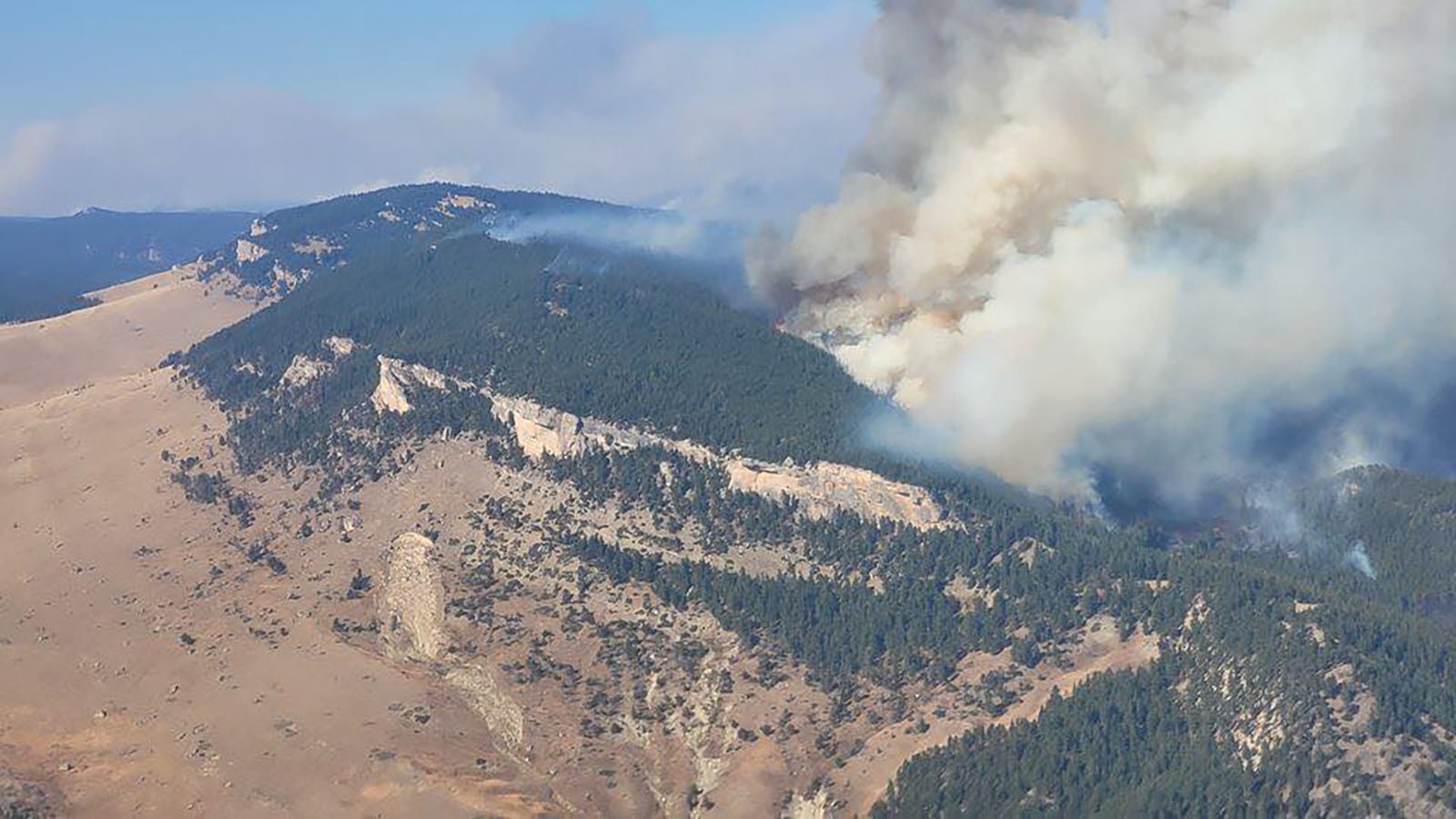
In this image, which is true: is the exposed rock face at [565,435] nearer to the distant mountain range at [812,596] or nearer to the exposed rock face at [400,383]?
the distant mountain range at [812,596]

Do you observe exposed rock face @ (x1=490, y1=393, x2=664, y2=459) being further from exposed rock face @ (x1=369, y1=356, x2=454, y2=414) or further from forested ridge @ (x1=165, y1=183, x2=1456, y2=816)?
exposed rock face @ (x1=369, y1=356, x2=454, y2=414)

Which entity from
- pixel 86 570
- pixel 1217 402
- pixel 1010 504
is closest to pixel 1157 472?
pixel 1217 402

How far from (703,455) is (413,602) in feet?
117

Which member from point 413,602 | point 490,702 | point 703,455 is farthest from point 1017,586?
point 413,602

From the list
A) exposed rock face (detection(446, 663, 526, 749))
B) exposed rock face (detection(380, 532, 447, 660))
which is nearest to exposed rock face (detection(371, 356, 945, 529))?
exposed rock face (detection(380, 532, 447, 660))

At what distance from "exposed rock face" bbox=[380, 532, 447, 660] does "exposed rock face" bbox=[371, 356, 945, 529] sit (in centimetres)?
2030

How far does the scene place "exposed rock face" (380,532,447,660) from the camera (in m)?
143

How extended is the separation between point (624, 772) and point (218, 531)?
66.2 metres

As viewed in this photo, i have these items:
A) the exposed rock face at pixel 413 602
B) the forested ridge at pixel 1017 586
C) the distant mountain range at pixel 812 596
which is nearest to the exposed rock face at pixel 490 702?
the distant mountain range at pixel 812 596

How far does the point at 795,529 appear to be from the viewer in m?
161

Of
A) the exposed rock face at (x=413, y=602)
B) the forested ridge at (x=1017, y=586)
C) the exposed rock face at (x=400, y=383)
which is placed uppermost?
the exposed rock face at (x=400, y=383)

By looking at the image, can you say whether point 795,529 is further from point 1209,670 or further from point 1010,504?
point 1209,670

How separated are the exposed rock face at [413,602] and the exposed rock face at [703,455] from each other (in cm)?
2030

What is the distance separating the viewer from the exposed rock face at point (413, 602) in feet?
470
